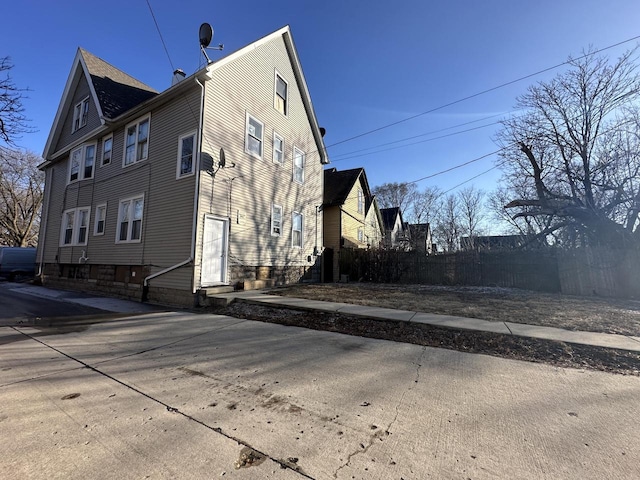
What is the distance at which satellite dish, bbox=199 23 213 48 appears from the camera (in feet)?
33.8

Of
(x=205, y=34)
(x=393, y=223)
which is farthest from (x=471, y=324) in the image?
(x=393, y=223)

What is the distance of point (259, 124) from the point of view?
12141 millimetres

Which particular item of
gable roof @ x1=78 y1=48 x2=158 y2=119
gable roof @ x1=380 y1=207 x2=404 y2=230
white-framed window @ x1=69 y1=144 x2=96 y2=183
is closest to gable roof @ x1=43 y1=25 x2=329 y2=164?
gable roof @ x1=78 y1=48 x2=158 y2=119

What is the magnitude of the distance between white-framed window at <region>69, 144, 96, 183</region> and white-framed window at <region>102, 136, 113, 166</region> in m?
0.97

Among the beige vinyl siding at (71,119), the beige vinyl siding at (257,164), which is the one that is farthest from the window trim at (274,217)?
the beige vinyl siding at (71,119)

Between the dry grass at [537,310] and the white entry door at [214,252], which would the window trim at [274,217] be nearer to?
the white entry door at [214,252]

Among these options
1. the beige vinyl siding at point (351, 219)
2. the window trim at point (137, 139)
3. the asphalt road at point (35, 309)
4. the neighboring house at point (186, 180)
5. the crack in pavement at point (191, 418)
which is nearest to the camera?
the crack in pavement at point (191, 418)

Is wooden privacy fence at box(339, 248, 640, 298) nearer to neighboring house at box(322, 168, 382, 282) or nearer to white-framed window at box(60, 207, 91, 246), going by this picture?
neighboring house at box(322, 168, 382, 282)

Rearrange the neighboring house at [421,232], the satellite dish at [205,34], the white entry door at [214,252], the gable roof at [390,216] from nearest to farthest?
the white entry door at [214,252]
the satellite dish at [205,34]
the neighboring house at [421,232]
the gable roof at [390,216]

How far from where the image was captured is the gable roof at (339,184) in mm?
18609

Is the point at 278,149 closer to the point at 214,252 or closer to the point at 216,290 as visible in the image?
the point at 214,252

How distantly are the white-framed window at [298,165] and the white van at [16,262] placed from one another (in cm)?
1778

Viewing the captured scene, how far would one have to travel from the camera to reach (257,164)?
11.8 meters

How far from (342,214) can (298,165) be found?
194 inches
